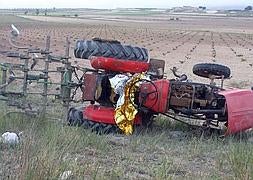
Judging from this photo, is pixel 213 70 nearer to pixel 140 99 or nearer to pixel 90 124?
pixel 140 99

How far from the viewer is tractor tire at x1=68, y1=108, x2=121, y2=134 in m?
9.18

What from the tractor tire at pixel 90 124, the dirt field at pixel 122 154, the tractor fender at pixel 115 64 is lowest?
the tractor tire at pixel 90 124

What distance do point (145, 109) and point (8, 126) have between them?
205 centimetres

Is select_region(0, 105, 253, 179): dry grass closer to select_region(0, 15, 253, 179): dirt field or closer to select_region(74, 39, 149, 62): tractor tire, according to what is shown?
select_region(0, 15, 253, 179): dirt field

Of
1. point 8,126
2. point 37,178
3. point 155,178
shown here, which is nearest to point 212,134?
point 8,126

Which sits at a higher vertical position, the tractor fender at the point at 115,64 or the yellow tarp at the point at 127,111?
the tractor fender at the point at 115,64

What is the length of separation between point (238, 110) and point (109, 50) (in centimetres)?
222

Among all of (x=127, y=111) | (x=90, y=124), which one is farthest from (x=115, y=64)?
(x=90, y=124)

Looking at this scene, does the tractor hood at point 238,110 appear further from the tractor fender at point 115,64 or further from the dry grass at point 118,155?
the tractor fender at point 115,64

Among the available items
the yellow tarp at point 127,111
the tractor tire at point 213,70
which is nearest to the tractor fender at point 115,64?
the yellow tarp at point 127,111

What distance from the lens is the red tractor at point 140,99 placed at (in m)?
8.98

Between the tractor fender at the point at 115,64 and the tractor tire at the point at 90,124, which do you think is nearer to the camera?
the tractor tire at the point at 90,124

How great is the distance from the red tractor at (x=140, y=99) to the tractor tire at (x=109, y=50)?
0.02 metres

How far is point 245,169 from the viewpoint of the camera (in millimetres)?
5820
